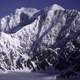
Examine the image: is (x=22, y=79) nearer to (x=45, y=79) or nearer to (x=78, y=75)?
(x=45, y=79)

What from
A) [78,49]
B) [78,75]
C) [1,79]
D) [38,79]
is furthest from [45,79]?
[78,75]

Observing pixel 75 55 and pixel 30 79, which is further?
pixel 75 55

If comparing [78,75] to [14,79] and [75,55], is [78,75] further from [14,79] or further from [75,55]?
[75,55]

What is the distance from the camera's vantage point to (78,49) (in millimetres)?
195375

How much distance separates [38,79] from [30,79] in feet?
20.0

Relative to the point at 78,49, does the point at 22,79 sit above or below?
below

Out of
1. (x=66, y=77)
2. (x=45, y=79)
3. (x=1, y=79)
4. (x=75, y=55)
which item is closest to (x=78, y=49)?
(x=75, y=55)

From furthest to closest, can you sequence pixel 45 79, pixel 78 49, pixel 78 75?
pixel 78 49, pixel 45 79, pixel 78 75

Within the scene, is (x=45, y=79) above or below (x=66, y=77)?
above

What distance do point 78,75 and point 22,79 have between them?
6397cm

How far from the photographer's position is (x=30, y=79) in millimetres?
173000

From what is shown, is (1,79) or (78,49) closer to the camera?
(1,79)

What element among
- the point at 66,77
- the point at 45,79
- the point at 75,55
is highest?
the point at 75,55

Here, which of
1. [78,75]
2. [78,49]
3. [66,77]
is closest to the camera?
[66,77]
